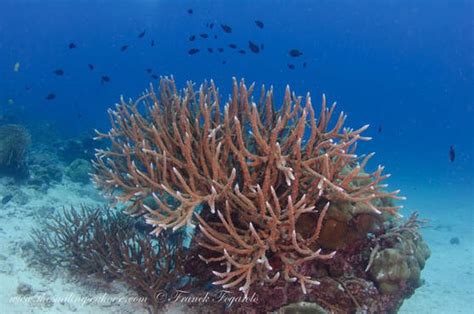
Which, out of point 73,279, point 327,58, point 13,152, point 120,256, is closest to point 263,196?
point 120,256

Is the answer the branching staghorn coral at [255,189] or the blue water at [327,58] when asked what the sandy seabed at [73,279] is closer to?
the branching staghorn coral at [255,189]

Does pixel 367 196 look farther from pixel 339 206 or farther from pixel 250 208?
pixel 250 208

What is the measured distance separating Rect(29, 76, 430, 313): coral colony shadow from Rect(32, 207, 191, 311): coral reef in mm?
27

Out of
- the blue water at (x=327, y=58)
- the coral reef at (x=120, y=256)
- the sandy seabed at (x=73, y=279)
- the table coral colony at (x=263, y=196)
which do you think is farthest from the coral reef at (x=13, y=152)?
the blue water at (x=327, y=58)

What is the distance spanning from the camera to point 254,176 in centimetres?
435

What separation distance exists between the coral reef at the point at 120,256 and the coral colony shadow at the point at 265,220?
3 cm

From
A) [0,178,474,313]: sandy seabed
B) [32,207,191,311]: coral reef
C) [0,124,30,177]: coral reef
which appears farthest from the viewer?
[0,124,30,177]: coral reef

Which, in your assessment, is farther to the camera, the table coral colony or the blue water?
the blue water

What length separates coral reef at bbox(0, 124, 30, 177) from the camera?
37.0 feet

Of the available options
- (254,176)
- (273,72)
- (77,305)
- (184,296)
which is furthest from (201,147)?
(273,72)

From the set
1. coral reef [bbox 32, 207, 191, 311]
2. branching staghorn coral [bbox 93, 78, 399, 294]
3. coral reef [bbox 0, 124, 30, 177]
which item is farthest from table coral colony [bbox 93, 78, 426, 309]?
coral reef [bbox 0, 124, 30, 177]

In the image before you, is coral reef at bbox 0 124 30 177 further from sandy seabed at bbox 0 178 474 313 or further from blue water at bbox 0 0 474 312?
blue water at bbox 0 0 474 312

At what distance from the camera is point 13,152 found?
11.3 meters

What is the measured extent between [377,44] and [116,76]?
84.8m
